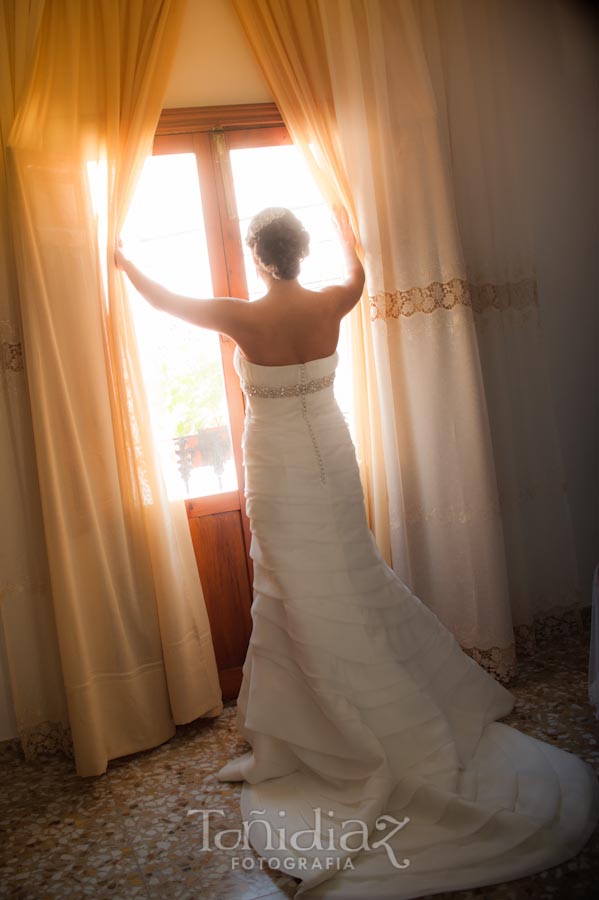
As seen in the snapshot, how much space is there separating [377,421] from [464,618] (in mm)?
943

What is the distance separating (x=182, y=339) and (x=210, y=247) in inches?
16.8

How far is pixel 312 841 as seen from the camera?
2115 millimetres

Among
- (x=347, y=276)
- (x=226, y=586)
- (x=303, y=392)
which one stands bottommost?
(x=226, y=586)

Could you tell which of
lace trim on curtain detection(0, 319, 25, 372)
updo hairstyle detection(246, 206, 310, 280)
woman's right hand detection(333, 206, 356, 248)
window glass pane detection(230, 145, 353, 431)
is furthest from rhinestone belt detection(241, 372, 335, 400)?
lace trim on curtain detection(0, 319, 25, 372)

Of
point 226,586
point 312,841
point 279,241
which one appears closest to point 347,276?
point 279,241

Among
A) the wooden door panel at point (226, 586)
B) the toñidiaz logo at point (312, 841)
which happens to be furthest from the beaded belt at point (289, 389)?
the toñidiaz logo at point (312, 841)

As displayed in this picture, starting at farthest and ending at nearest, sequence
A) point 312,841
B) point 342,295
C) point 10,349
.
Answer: point 10,349, point 342,295, point 312,841

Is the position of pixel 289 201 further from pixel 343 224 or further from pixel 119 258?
pixel 119 258

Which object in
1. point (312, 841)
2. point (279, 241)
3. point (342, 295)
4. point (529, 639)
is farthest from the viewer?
point (529, 639)

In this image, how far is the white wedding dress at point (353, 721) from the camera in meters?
1.98

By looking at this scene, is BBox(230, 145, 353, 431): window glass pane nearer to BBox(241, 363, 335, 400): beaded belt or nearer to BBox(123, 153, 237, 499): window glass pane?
BBox(123, 153, 237, 499): window glass pane

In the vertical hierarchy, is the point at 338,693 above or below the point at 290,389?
below

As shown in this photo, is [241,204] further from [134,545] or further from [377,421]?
[134,545]

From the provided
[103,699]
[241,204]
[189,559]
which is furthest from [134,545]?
[241,204]
